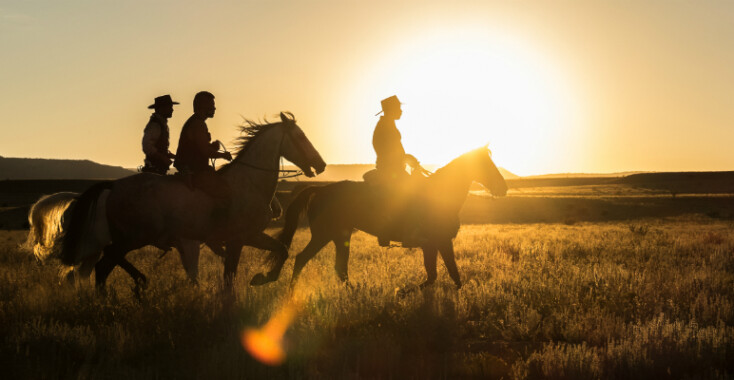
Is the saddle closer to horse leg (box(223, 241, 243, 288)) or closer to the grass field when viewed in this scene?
the grass field

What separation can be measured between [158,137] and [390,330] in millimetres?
4834

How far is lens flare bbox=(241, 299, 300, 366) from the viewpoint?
5.64 meters

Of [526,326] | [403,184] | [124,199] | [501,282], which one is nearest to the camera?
[526,326]

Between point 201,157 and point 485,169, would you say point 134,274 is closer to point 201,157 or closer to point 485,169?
point 201,157

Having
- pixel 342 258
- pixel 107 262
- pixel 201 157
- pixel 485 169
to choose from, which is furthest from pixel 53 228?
pixel 485 169

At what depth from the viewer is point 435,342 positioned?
654cm

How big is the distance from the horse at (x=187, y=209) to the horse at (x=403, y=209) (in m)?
0.98

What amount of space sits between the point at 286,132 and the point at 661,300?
6384mm

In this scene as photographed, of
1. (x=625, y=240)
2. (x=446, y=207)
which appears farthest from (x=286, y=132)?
(x=625, y=240)

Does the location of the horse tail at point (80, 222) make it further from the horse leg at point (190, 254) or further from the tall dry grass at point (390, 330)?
the horse leg at point (190, 254)

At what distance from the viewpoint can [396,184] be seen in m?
9.20

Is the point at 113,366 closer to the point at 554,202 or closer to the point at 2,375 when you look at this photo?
the point at 2,375

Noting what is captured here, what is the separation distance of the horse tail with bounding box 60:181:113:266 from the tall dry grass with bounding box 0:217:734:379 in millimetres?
548

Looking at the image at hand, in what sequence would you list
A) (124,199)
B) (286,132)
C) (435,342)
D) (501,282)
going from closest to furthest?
(435,342) < (124,199) < (286,132) < (501,282)
